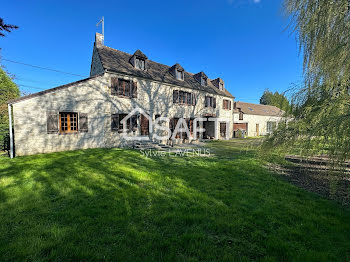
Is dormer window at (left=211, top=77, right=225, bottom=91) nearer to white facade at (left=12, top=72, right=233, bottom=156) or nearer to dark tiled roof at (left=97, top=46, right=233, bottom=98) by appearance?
dark tiled roof at (left=97, top=46, right=233, bottom=98)

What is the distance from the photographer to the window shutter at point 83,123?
36.6 feet

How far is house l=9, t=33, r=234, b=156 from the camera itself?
31.3ft

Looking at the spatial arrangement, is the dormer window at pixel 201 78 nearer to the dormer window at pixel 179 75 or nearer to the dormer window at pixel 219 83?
the dormer window at pixel 219 83

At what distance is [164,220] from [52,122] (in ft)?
34.2

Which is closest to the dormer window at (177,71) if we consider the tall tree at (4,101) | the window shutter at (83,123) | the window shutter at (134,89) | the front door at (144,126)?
the window shutter at (134,89)

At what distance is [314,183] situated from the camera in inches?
222

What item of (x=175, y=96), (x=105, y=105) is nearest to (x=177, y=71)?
(x=175, y=96)

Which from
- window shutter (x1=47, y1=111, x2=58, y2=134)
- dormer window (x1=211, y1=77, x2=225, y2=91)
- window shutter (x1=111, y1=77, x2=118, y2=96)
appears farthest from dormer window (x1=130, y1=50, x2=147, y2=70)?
dormer window (x1=211, y1=77, x2=225, y2=91)

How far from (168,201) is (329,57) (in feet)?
14.9

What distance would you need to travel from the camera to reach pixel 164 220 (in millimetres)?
3205

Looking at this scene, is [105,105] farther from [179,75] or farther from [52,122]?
[179,75]

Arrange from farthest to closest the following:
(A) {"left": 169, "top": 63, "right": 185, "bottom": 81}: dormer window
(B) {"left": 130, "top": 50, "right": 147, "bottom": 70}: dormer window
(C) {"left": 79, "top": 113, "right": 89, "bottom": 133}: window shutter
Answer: (A) {"left": 169, "top": 63, "right": 185, "bottom": 81}: dormer window
(B) {"left": 130, "top": 50, "right": 147, "bottom": 70}: dormer window
(C) {"left": 79, "top": 113, "right": 89, "bottom": 133}: window shutter

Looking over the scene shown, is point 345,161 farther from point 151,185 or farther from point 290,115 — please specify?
point 151,185

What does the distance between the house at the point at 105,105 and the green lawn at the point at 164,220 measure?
5.19 meters
